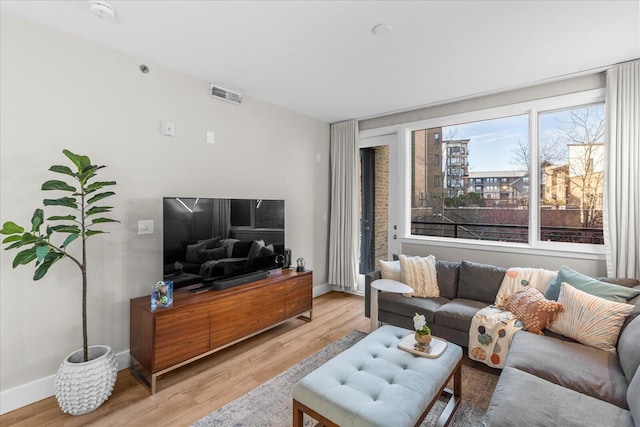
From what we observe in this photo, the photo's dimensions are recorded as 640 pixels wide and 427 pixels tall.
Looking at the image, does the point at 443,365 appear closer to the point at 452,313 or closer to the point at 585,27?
the point at 452,313

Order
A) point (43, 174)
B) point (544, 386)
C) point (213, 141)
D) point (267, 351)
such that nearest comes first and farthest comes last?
point (544, 386)
point (43, 174)
point (267, 351)
point (213, 141)

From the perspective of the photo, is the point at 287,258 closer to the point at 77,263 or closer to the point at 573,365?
the point at 77,263

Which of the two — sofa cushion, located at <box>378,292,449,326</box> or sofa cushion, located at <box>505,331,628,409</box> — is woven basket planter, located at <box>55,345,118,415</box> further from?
sofa cushion, located at <box>505,331,628,409</box>

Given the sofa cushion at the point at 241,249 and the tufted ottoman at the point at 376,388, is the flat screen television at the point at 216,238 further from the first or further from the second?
the tufted ottoman at the point at 376,388

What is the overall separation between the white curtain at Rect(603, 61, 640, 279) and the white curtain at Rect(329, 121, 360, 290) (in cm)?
273

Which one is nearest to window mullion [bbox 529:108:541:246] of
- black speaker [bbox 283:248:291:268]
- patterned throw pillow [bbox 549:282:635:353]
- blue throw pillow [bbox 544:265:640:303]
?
blue throw pillow [bbox 544:265:640:303]

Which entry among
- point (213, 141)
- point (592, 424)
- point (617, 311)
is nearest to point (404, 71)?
point (213, 141)

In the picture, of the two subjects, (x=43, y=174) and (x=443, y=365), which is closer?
(x=443, y=365)

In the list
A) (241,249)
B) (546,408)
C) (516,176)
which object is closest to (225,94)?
(241,249)

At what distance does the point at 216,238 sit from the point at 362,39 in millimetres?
2107

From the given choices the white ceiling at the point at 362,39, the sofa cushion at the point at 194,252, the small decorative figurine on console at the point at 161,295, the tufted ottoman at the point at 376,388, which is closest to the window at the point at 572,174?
the white ceiling at the point at 362,39

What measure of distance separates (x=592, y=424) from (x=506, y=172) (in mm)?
2835

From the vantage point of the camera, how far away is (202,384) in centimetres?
234

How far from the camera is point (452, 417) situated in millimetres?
1952
